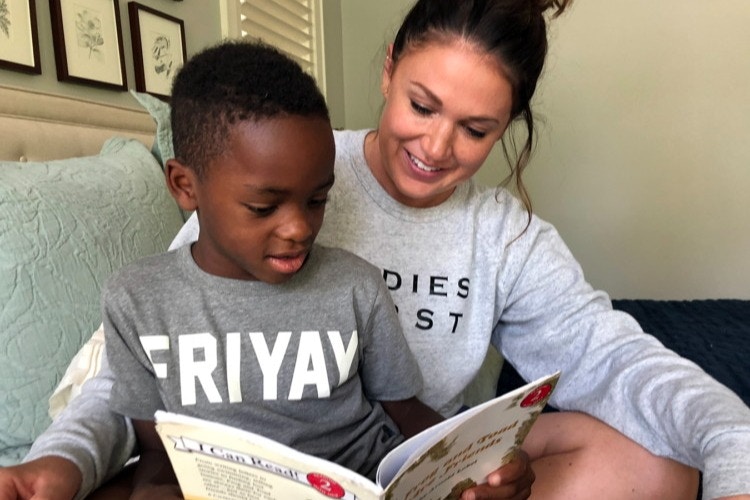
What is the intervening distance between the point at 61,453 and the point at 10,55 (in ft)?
2.85

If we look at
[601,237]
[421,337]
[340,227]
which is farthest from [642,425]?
[601,237]

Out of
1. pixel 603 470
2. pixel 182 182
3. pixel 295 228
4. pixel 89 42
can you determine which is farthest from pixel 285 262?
pixel 89 42

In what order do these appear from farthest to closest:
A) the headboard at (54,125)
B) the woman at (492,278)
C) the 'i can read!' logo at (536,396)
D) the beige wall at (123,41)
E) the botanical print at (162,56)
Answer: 1. the botanical print at (162,56)
2. the beige wall at (123,41)
3. the headboard at (54,125)
4. the woman at (492,278)
5. the 'i can read!' logo at (536,396)

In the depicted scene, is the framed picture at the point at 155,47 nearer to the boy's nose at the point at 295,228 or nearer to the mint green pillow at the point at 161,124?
the mint green pillow at the point at 161,124

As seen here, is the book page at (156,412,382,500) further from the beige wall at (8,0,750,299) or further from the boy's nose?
the beige wall at (8,0,750,299)

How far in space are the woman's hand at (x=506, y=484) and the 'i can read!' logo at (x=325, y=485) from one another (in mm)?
197

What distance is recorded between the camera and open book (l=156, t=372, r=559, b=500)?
1.58ft

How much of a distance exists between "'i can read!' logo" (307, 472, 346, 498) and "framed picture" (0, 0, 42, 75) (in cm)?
105

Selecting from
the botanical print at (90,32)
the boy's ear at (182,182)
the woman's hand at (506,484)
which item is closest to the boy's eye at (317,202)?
the boy's ear at (182,182)

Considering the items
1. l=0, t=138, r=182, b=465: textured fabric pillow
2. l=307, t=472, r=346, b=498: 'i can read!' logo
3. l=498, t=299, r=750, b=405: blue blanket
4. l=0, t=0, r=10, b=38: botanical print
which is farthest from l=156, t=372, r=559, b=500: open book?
l=0, t=0, r=10, b=38: botanical print

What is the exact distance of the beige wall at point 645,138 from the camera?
2385 millimetres

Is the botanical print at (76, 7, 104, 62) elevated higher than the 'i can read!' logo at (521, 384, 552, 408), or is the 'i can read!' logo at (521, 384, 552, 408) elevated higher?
the botanical print at (76, 7, 104, 62)

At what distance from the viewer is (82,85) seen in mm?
1331

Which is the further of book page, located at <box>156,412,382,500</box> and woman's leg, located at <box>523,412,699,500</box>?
woman's leg, located at <box>523,412,699,500</box>
